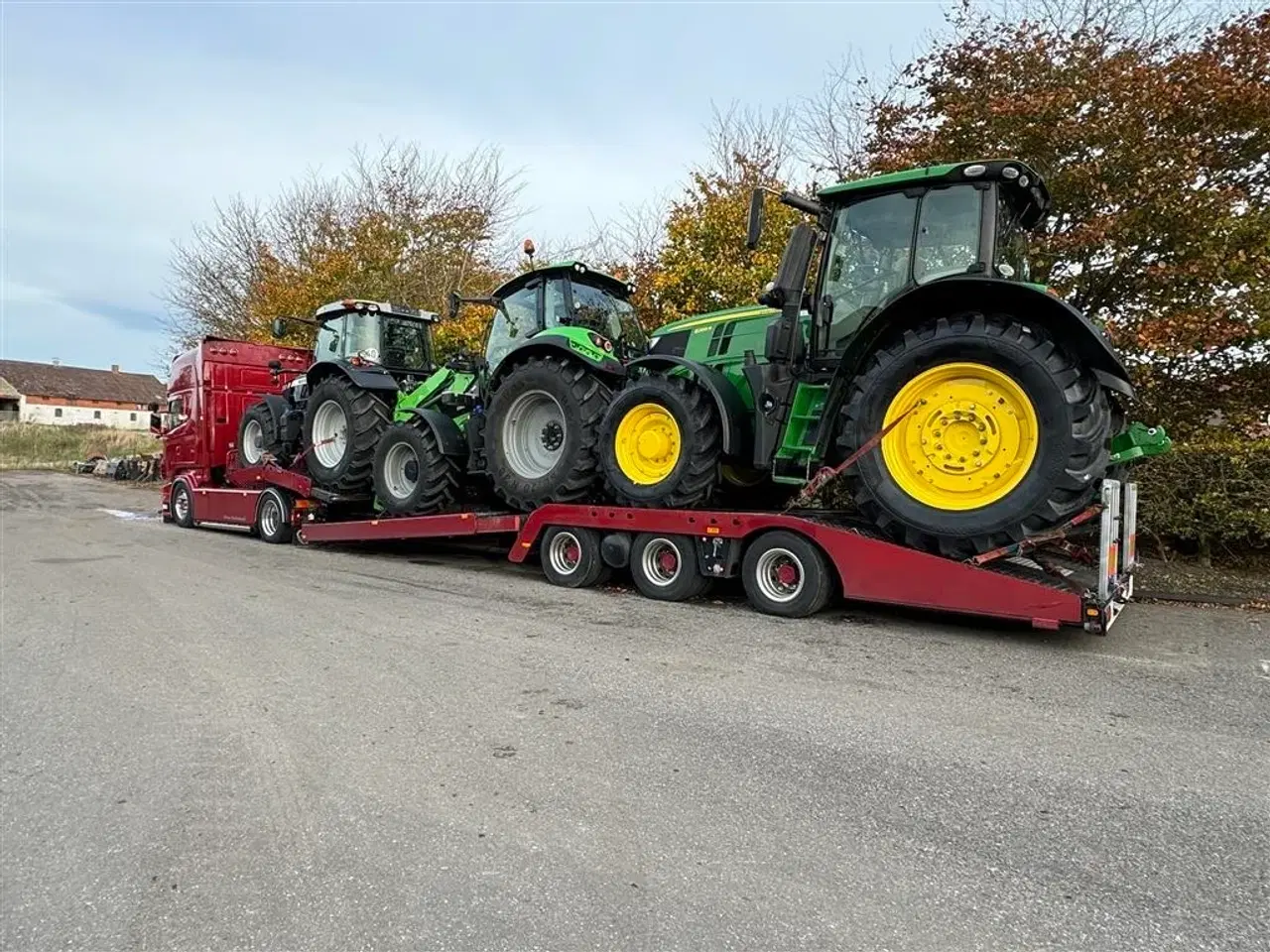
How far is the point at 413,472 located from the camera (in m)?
9.30

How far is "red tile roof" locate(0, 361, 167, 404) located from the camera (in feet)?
211

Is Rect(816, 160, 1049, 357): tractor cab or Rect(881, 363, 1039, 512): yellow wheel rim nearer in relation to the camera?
Rect(881, 363, 1039, 512): yellow wheel rim

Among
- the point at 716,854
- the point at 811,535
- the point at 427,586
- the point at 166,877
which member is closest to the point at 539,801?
the point at 716,854

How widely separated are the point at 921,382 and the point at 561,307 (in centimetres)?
417

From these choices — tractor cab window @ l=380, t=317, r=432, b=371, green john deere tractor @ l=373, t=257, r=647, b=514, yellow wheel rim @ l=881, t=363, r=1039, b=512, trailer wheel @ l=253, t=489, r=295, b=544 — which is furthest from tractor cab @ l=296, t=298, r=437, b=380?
yellow wheel rim @ l=881, t=363, r=1039, b=512

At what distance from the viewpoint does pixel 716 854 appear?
105 inches

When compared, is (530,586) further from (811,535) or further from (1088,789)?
(1088,789)

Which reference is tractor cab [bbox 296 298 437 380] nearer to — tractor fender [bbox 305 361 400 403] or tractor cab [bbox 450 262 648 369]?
tractor fender [bbox 305 361 400 403]

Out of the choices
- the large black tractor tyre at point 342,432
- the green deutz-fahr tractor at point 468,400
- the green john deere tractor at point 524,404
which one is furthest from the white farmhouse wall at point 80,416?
the green john deere tractor at point 524,404

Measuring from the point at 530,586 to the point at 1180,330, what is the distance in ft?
22.3

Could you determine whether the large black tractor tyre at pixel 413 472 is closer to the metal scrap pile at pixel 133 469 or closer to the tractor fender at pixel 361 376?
the tractor fender at pixel 361 376

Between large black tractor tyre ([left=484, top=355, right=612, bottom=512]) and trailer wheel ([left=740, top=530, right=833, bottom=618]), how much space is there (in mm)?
1980

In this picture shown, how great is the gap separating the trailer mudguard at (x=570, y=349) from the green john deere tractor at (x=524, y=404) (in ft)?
0.04

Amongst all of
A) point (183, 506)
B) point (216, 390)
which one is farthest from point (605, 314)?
point (183, 506)
